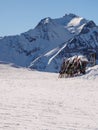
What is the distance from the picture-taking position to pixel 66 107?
14.2m

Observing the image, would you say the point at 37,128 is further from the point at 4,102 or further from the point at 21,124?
the point at 4,102

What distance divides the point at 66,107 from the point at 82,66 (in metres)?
17.6

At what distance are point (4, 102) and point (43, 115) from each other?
2.88 m

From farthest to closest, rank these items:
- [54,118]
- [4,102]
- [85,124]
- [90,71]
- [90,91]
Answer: [90,71]
[90,91]
[4,102]
[54,118]
[85,124]

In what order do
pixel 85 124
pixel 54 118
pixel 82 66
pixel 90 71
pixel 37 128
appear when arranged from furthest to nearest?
pixel 82 66 → pixel 90 71 → pixel 54 118 → pixel 85 124 → pixel 37 128

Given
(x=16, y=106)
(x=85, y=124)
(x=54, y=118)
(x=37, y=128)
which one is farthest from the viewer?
(x=16, y=106)

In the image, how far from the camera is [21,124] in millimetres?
10703

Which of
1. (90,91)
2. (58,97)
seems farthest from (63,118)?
(90,91)

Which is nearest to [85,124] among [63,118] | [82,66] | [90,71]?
[63,118]

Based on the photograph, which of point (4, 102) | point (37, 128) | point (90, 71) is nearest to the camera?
point (37, 128)

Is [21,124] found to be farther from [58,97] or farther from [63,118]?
[58,97]

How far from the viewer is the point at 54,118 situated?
468 inches

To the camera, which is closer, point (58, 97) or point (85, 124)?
point (85, 124)

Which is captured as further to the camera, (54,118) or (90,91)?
(90,91)
